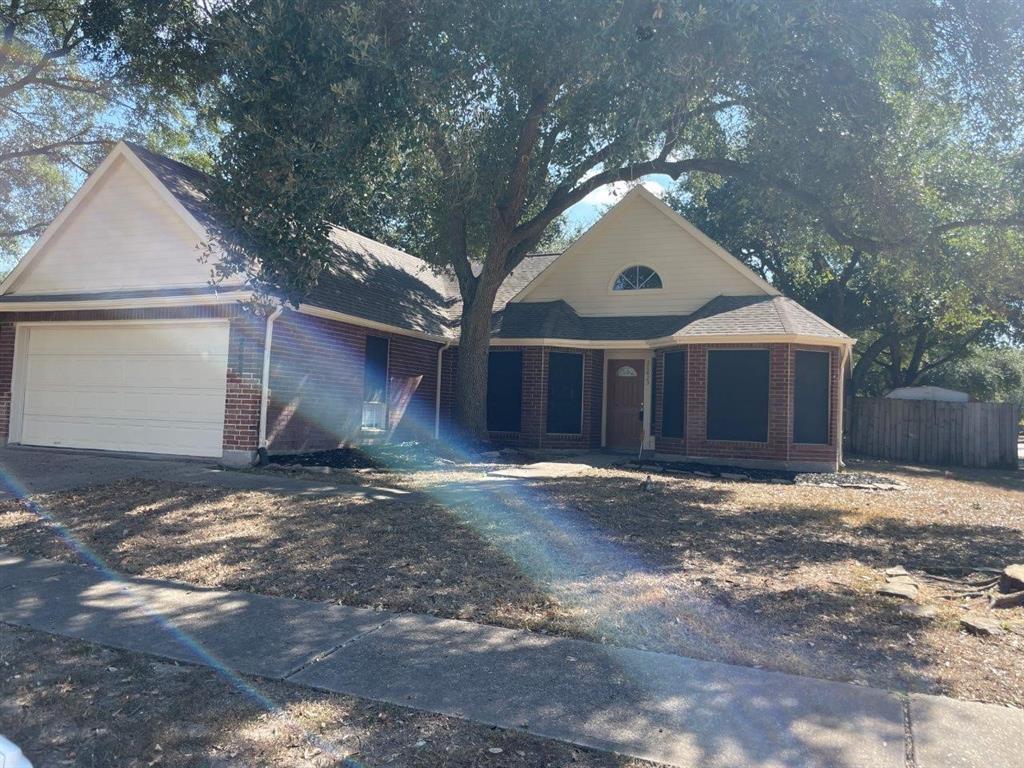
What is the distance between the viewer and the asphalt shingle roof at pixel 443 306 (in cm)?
1326

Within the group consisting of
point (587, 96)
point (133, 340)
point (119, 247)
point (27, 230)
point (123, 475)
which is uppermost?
point (27, 230)

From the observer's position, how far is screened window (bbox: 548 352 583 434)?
648 inches

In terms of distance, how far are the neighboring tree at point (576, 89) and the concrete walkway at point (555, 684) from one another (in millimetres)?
5524

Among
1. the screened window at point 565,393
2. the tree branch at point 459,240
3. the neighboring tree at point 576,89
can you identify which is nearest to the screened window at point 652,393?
the screened window at point 565,393

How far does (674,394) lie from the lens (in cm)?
1557

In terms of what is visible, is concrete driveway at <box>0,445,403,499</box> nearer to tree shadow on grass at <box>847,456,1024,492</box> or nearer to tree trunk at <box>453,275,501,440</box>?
tree trunk at <box>453,275,501,440</box>

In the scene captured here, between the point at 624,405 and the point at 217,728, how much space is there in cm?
1424

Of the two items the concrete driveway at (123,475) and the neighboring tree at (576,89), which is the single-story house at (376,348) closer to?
the concrete driveway at (123,475)

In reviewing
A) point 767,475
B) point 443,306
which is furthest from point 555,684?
point 443,306

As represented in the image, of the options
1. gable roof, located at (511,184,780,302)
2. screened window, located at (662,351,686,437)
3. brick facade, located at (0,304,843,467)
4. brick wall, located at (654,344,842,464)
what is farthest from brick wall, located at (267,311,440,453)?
brick wall, located at (654,344,842,464)

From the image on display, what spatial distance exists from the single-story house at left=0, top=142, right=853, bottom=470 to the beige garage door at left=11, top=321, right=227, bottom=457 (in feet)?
0.11

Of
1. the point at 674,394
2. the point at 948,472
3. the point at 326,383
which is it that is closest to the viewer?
the point at 326,383

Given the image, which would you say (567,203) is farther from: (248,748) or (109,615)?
(248,748)

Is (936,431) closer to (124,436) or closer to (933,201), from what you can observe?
(933,201)
